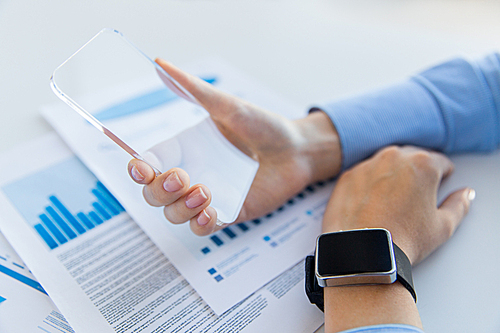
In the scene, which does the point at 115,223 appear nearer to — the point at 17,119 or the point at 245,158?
the point at 245,158

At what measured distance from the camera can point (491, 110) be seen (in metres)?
0.63

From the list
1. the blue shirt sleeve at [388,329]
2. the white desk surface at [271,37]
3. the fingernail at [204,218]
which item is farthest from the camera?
the white desk surface at [271,37]

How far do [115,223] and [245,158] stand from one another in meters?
0.20

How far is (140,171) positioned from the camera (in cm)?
42

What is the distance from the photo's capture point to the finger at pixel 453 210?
49 cm

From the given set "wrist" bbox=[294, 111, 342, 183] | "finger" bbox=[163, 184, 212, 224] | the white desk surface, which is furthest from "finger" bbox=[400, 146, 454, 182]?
"finger" bbox=[163, 184, 212, 224]

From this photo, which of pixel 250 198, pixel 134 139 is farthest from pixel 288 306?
pixel 134 139

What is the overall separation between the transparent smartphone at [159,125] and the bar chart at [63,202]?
3.8 inches

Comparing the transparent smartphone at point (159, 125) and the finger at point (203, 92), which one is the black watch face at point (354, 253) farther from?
the finger at point (203, 92)

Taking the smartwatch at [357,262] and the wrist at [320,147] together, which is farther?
the wrist at [320,147]

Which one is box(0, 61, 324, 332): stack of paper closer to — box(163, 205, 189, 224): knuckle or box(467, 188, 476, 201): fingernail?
box(163, 205, 189, 224): knuckle

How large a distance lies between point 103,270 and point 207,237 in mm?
133

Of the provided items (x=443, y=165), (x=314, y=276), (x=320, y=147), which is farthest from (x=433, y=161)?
(x=314, y=276)

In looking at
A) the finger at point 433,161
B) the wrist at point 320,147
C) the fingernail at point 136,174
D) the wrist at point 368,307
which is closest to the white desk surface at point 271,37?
the wrist at point 320,147
